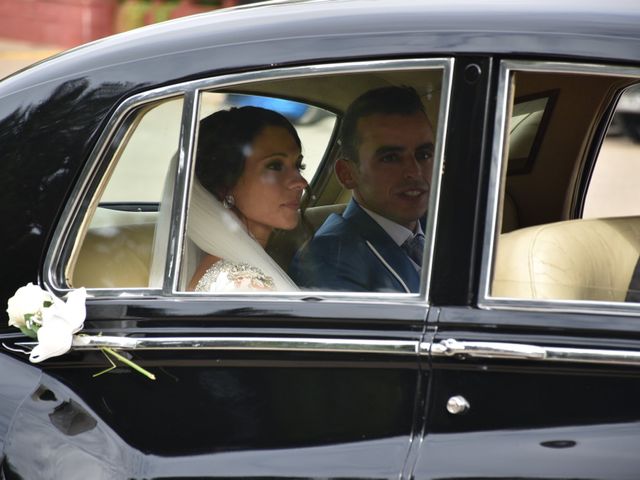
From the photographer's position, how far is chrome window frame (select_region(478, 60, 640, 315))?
7.41ft

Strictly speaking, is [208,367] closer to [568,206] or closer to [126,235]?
[126,235]

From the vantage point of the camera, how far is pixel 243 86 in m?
2.51

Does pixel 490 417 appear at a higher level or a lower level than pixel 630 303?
lower

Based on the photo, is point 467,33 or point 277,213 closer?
point 467,33

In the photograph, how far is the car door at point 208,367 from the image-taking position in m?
2.32

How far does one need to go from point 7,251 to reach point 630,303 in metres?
1.39

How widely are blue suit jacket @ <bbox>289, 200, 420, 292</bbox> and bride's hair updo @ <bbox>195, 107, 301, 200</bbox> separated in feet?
0.83

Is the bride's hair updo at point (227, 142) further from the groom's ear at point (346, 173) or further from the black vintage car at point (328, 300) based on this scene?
the groom's ear at point (346, 173)

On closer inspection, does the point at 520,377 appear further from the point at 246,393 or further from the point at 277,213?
the point at 277,213

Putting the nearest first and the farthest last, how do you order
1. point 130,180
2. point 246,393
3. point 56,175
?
point 246,393 → point 56,175 → point 130,180

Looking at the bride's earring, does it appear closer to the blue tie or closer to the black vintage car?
the black vintage car

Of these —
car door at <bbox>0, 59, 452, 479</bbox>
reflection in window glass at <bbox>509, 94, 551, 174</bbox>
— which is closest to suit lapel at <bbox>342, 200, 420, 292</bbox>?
car door at <bbox>0, 59, 452, 479</bbox>

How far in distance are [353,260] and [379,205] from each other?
11.6 inches

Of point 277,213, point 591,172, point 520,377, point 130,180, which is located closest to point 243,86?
point 277,213
